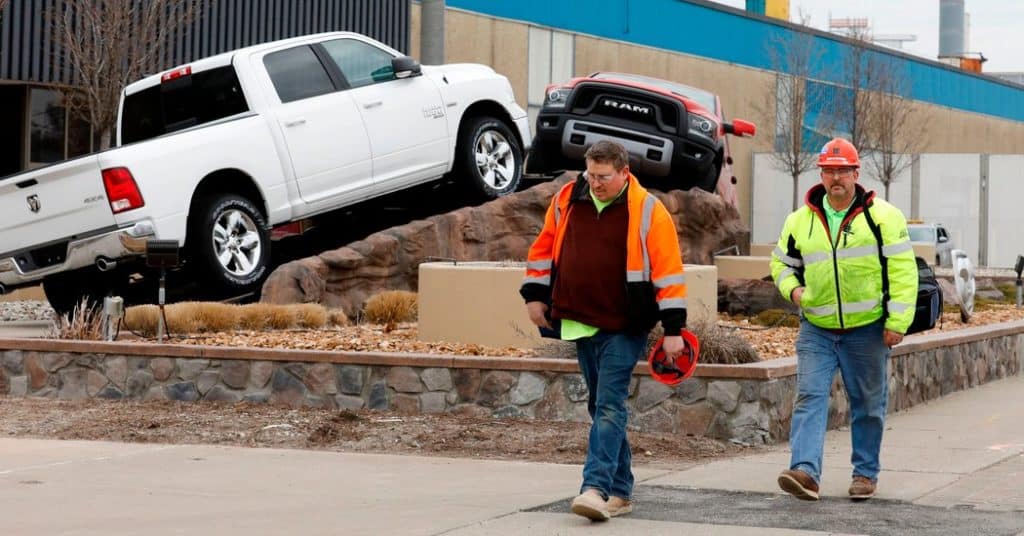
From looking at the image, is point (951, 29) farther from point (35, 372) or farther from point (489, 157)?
point (35, 372)

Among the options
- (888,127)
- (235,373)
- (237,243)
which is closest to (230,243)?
(237,243)

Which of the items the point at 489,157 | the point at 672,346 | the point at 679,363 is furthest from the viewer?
the point at 489,157

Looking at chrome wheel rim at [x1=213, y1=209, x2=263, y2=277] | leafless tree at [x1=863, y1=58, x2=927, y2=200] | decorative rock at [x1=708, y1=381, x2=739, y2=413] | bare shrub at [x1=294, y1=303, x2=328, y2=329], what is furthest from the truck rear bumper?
leafless tree at [x1=863, y1=58, x2=927, y2=200]

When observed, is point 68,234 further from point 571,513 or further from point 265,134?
point 571,513

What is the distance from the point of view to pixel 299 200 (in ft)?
48.0

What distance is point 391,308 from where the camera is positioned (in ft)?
48.4

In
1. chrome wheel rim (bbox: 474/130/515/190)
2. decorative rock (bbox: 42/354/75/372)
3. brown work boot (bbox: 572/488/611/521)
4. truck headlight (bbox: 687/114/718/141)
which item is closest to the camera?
brown work boot (bbox: 572/488/611/521)

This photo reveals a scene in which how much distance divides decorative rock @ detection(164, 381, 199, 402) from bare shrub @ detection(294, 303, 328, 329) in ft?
6.77

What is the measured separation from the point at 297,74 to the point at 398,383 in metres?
4.63

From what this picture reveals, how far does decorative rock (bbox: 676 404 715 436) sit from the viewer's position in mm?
10477

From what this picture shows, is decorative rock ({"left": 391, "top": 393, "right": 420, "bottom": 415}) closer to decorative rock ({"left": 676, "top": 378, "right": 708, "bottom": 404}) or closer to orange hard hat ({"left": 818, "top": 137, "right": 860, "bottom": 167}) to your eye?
decorative rock ({"left": 676, "top": 378, "right": 708, "bottom": 404})

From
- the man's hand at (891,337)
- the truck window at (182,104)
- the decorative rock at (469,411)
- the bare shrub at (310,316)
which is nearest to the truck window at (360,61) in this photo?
the truck window at (182,104)

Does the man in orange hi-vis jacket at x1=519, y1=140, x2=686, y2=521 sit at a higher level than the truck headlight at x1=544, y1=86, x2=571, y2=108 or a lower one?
lower

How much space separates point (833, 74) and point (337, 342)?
40.3 meters
